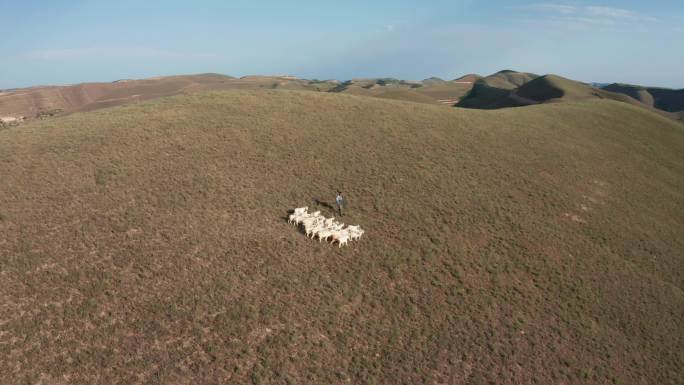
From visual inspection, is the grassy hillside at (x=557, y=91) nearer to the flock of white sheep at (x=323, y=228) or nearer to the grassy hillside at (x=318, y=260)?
the grassy hillside at (x=318, y=260)

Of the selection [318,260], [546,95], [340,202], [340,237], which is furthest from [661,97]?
[318,260]

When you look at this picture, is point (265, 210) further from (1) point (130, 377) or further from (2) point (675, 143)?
(2) point (675, 143)

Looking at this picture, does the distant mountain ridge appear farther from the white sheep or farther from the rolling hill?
the white sheep

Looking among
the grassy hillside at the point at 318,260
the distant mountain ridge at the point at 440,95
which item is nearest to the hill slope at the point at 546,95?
the distant mountain ridge at the point at 440,95

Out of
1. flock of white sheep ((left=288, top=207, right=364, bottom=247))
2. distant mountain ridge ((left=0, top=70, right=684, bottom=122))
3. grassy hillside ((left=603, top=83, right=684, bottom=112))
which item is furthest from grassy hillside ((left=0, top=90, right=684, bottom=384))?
grassy hillside ((left=603, top=83, right=684, bottom=112))

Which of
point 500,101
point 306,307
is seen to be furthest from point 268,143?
point 500,101

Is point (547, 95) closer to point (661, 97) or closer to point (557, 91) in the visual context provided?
point (557, 91)
